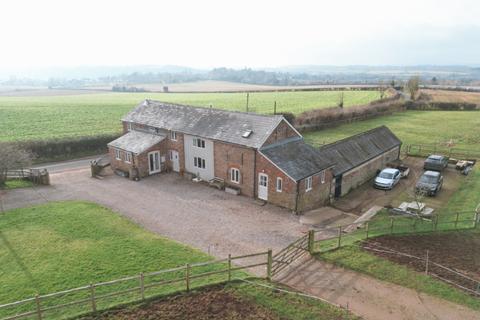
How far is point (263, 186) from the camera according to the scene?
27.4m

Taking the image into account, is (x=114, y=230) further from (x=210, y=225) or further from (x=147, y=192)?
(x=147, y=192)

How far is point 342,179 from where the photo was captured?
3027 cm

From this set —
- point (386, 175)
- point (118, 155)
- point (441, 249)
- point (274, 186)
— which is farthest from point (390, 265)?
point (118, 155)

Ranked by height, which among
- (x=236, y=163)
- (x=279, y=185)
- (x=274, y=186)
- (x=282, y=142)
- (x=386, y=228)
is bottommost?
(x=386, y=228)

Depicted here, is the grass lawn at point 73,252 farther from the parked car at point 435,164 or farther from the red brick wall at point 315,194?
the parked car at point 435,164

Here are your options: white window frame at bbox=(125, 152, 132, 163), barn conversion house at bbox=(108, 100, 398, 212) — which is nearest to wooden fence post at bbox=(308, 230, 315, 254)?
barn conversion house at bbox=(108, 100, 398, 212)

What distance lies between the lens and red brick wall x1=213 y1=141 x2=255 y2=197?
27.9 m

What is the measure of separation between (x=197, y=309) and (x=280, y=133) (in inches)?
695

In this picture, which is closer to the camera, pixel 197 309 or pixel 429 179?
pixel 197 309

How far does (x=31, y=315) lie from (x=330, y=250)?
13992 millimetres

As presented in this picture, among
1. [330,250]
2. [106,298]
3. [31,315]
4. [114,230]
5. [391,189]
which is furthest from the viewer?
[391,189]

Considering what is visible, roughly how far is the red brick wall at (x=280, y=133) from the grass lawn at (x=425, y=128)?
66.0 ft

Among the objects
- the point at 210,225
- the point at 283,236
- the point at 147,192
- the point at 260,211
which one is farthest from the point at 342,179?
the point at 147,192

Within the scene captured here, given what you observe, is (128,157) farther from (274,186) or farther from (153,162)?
(274,186)
